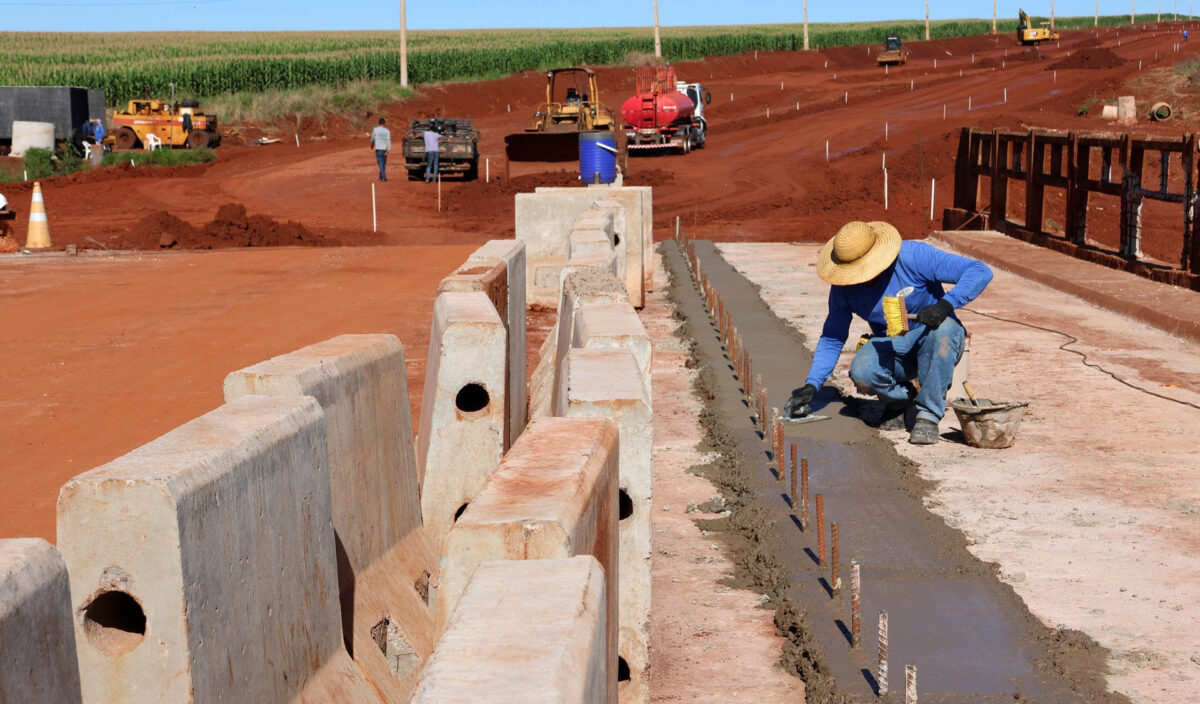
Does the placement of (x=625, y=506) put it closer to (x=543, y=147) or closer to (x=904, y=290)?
(x=904, y=290)

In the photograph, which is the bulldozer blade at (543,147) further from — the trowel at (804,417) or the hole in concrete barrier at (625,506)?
the hole in concrete barrier at (625,506)

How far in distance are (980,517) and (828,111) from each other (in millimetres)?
40346

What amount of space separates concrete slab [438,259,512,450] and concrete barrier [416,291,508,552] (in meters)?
0.15

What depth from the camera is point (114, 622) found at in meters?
3.52

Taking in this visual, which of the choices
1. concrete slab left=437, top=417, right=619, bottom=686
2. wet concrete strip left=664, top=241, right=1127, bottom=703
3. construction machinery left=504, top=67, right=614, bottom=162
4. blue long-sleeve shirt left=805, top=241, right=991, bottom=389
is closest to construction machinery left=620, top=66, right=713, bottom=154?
construction machinery left=504, top=67, right=614, bottom=162

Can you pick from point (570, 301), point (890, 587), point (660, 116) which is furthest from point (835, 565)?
point (660, 116)

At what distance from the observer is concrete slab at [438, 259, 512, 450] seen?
23.3 feet

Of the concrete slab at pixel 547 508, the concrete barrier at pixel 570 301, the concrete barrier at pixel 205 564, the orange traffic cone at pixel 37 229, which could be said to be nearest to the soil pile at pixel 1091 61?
the orange traffic cone at pixel 37 229

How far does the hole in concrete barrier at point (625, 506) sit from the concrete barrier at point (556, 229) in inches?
386

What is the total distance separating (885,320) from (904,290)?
23cm

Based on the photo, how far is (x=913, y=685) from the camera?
4215 millimetres

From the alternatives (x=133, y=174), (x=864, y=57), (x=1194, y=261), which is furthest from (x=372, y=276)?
(x=864, y=57)

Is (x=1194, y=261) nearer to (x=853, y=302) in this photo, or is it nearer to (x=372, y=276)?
(x=853, y=302)

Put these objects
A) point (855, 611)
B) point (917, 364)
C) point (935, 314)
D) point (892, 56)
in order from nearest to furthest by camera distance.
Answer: point (855, 611) < point (935, 314) < point (917, 364) < point (892, 56)
